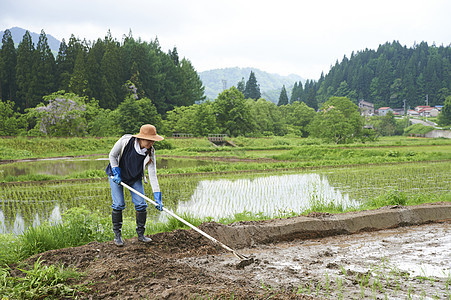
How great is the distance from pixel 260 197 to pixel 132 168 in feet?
17.4

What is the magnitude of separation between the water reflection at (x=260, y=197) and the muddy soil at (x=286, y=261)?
1.14 metres

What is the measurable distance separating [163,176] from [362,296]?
11.5 meters

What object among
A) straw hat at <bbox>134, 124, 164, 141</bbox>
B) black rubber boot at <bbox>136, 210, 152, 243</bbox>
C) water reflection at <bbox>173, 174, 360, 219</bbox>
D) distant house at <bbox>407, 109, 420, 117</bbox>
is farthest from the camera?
distant house at <bbox>407, 109, 420, 117</bbox>

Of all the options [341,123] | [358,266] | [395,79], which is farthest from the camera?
[395,79]

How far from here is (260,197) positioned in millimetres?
9305

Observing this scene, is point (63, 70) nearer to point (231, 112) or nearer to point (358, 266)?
point (231, 112)

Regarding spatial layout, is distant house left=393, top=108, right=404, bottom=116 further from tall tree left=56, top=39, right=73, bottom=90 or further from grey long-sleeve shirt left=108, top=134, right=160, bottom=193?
grey long-sleeve shirt left=108, top=134, right=160, bottom=193

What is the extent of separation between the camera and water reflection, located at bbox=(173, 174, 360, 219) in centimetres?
761

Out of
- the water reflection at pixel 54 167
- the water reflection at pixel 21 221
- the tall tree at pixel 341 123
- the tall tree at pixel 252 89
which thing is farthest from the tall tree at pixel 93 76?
the tall tree at pixel 252 89

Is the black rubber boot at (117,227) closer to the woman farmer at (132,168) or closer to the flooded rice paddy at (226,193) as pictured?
the woman farmer at (132,168)

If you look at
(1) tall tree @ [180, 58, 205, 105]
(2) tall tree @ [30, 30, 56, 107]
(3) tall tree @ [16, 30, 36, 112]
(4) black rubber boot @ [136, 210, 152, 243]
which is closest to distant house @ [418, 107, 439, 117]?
(1) tall tree @ [180, 58, 205, 105]

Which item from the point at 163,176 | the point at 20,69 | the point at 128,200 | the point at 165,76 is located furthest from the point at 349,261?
the point at 165,76

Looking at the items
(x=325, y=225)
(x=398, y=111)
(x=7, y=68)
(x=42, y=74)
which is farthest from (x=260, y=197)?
(x=398, y=111)

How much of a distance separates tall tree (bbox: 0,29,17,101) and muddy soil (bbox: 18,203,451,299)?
48999 millimetres
